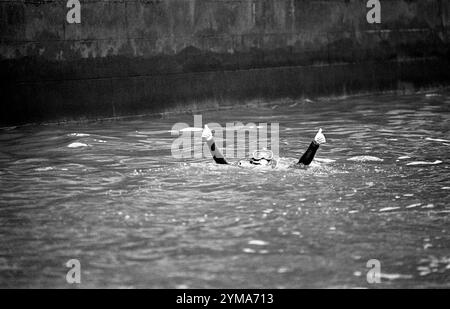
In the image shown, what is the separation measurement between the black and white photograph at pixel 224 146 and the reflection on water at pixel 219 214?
31 millimetres

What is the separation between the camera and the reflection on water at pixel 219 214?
723 centimetres

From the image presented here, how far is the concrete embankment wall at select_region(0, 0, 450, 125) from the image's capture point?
16.7 m

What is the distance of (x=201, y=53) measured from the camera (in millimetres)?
19453

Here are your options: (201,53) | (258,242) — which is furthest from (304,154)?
(201,53)

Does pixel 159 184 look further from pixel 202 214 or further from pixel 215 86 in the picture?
pixel 215 86

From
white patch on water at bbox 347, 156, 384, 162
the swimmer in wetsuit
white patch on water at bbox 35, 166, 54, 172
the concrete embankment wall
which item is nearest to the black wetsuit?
the swimmer in wetsuit

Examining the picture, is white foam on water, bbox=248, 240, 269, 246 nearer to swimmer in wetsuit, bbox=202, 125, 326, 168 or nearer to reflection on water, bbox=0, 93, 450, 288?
reflection on water, bbox=0, 93, 450, 288

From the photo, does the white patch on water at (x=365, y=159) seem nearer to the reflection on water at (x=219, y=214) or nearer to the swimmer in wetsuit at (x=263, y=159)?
the reflection on water at (x=219, y=214)

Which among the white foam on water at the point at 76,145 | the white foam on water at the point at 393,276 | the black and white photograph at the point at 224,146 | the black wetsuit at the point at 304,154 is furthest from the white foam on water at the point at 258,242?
the white foam on water at the point at 76,145

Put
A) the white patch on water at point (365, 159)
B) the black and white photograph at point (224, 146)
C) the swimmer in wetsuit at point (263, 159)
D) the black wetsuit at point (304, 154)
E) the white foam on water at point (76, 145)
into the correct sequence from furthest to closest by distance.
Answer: the white foam on water at point (76, 145)
the white patch on water at point (365, 159)
the swimmer in wetsuit at point (263, 159)
the black wetsuit at point (304, 154)
the black and white photograph at point (224, 146)

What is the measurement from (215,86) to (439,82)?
8.52m

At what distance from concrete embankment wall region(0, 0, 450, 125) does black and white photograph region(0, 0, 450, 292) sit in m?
0.04

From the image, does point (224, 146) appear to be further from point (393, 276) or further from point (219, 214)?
point (393, 276)

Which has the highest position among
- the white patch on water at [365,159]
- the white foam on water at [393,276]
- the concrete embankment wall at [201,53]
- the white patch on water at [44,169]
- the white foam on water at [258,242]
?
the concrete embankment wall at [201,53]
